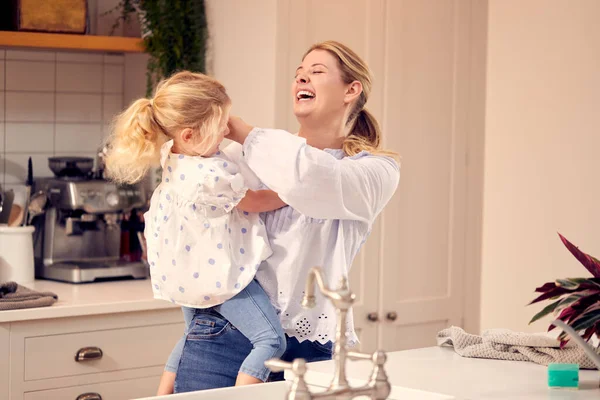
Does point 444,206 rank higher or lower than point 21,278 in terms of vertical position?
higher

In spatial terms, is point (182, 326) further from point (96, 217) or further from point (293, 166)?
point (293, 166)

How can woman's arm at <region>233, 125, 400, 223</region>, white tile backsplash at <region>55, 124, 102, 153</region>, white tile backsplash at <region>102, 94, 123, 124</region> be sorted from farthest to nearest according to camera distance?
white tile backsplash at <region>102, 94, 123, 124</region> → white tile backsplash at <region>55, 124, 102, 153</region> → woman's arm at <region>233, 125, 400, 223</region>

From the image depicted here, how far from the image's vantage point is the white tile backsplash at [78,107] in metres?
3.52

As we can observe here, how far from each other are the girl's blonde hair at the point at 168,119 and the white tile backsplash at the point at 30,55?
5.26 ft

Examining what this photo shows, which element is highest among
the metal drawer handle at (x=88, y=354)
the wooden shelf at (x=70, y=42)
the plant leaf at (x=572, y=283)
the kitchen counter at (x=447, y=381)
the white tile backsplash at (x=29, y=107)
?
the wooden shelf at (x=70, y=42)

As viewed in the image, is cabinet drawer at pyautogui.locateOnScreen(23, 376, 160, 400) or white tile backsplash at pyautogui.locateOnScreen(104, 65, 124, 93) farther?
white tile backsplash at pyautogui.locateOnScreen(104, 65, 124, 93)

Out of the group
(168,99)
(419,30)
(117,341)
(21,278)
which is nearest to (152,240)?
(168,99)

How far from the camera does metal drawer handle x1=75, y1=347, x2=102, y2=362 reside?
9.14 ft

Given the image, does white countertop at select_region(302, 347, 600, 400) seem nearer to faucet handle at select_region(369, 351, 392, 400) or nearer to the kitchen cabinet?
faucet handle at select_region(369, 351, 392, 400)

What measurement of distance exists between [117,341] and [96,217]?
0.55 meters

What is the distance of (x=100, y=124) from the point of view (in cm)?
361

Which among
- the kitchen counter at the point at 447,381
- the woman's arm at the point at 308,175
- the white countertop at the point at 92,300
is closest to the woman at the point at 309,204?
the woman's arm at the point at 308,175

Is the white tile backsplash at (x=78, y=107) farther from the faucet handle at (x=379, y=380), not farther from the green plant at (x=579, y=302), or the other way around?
the faucet handle at (x=379, y=380)

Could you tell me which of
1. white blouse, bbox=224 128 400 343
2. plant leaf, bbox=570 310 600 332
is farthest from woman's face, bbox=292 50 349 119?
plant leaf, bbox=570 310 600 332
